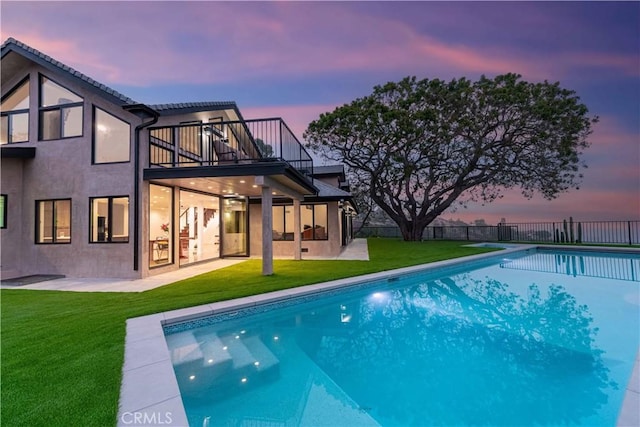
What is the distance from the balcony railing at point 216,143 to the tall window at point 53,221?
303cm

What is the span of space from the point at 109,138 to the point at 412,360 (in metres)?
9.93

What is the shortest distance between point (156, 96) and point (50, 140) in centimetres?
1256

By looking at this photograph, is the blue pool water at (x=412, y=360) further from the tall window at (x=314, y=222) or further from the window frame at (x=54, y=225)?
the tall window at (x=314, y=222)

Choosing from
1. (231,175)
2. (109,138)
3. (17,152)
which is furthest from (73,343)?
(17,152)

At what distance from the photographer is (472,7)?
11680 mm

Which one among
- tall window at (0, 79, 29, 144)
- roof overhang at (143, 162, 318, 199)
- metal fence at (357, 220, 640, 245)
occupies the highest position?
tall window at (0, 79, 29, 144)

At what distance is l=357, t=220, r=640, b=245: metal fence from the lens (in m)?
17.8

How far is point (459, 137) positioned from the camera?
69.5 ft

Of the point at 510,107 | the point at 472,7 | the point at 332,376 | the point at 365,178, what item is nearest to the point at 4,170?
the point at 332,376

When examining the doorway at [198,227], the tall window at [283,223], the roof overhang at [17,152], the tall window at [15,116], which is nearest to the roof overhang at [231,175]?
the doorway at [198,227]

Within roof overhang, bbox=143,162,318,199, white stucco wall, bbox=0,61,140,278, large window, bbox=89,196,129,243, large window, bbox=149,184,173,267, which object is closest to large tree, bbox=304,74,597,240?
roof overhang, bbox=143,162,318,199

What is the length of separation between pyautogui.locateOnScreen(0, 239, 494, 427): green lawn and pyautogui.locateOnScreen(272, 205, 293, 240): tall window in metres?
6.33

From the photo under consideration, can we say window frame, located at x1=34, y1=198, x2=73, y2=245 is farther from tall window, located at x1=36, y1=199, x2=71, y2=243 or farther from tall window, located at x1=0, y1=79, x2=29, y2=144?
tall window, located at x1=0, y1=79, x2=29, y2=144

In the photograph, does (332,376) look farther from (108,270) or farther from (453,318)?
(108,270)
